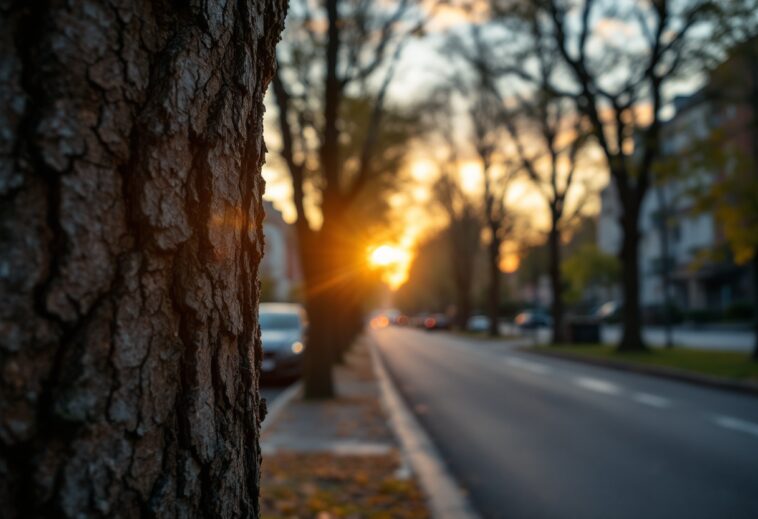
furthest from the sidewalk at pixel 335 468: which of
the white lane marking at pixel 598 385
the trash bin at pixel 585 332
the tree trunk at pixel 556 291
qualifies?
the tree trunk at pixel 556 291

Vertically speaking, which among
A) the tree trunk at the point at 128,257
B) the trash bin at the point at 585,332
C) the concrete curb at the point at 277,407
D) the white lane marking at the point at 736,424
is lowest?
the white lane marking at the point at 736,424

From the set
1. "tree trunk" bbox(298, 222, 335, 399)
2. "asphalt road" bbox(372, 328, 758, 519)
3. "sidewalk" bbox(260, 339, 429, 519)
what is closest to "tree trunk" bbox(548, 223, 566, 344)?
"asphalt road" bbox(372, 328, 758, 519)

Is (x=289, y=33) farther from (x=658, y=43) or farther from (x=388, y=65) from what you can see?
(x=658, y=43)

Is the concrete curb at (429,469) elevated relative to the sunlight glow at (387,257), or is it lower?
lower

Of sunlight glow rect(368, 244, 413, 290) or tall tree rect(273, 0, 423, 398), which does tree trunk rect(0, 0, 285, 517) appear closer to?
tall tree rect(273, 0, 423, 398)

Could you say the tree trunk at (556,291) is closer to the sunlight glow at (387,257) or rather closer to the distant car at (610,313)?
the sunlight glow at (387,257)

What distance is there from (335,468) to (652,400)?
7.59 m

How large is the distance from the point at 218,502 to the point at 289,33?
1587cm

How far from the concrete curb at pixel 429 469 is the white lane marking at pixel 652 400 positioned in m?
3.65

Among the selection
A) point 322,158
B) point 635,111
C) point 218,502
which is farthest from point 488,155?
point 218,502

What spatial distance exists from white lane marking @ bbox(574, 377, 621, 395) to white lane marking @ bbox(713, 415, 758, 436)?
12.1ft

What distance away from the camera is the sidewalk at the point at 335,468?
5.43 metres

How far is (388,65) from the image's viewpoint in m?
14.3

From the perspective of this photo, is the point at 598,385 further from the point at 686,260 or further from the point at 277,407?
the point at 686,260
